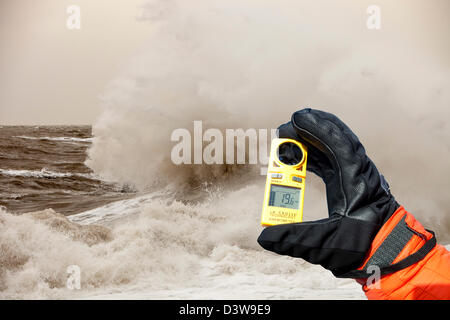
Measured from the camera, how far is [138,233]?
16.8ft

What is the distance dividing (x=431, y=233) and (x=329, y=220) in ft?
0.92

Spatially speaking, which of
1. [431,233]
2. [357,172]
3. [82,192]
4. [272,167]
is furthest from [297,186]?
[82,192]

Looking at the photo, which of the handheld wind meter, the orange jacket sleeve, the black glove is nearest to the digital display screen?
the handheld wind meter

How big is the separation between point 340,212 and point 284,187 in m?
0.21

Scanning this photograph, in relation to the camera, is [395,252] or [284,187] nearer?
[395,252]

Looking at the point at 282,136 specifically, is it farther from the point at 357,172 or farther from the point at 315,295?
the point at 315,295

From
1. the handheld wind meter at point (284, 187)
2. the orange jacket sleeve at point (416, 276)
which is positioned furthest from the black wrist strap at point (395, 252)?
the handheld wind meter at point (284, 187)

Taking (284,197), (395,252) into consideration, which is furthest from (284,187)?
(395,252)

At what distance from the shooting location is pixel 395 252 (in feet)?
3.17

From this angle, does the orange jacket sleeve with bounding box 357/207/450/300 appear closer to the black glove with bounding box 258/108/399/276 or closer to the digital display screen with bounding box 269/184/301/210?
the black glove with bounding box 258/108/399/276

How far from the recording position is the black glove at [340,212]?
3.26ft

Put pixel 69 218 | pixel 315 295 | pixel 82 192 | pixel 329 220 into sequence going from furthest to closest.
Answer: pixel 82 192 < pixel 69 218 < pixel 315 295 < pixel 329 220

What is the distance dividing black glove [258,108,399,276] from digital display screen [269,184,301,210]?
0.12 m

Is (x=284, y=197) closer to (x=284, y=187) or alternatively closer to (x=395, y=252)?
(x=284, y=187)
